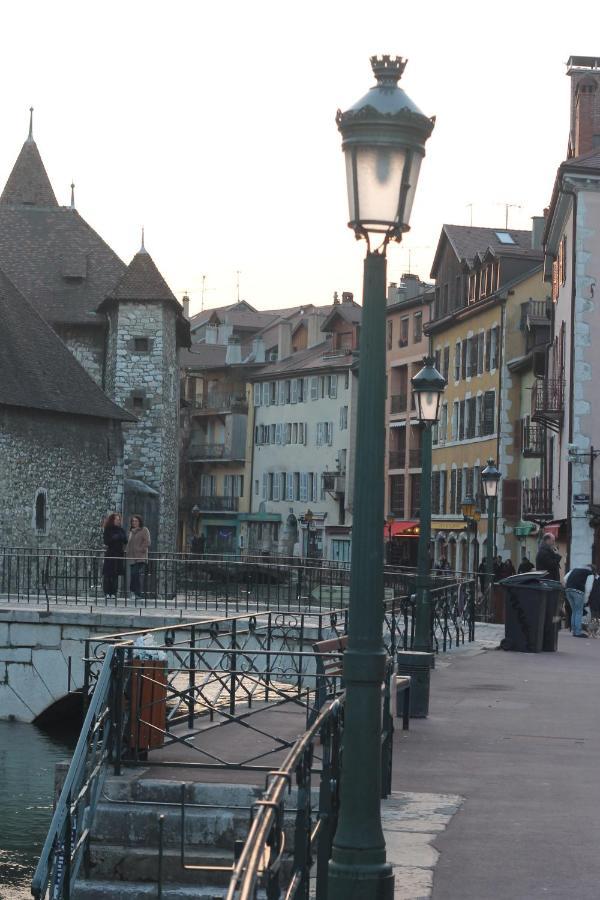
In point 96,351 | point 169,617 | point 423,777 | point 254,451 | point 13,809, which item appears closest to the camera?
point 423,777

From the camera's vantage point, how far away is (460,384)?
6116 centimetres

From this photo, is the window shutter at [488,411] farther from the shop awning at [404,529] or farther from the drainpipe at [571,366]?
the drainpipe at [571,366]

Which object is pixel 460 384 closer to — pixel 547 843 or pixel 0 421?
pixel 0 421

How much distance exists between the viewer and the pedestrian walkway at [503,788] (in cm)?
791

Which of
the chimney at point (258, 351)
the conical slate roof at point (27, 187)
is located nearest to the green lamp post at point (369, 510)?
the conical slate roof at point (27, 187)

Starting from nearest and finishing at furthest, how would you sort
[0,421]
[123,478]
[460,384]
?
[0,421], [123,478], [460,384]

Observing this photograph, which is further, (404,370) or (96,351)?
(404,370)

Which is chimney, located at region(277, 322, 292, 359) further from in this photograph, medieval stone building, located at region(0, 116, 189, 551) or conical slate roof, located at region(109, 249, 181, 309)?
conical slate roof, located at region(109, 249, 181, 309)

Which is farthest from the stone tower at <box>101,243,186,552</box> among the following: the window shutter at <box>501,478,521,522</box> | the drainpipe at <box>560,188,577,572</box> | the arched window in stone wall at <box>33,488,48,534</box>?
the drainpipe at <box>560,188,577,572</box>

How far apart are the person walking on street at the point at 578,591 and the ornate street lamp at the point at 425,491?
9.07m

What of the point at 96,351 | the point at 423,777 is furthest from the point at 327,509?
the point at 423,777

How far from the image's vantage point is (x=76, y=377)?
5081cm

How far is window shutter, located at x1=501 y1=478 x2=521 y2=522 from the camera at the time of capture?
54719 millimetres

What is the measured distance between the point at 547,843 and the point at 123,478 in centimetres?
4304
